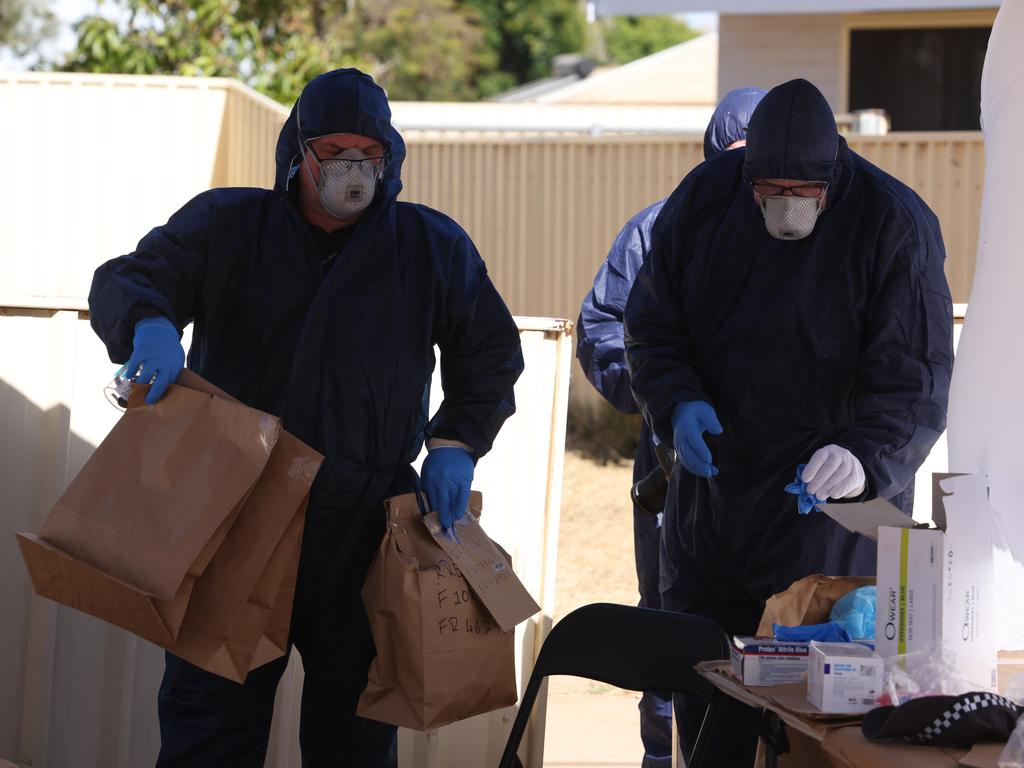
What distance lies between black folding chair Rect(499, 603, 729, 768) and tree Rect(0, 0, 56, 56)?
33939mm

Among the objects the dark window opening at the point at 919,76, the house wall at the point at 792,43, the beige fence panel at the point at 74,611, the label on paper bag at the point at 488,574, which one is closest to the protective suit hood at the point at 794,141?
the label on paper bag at the point at 488,574

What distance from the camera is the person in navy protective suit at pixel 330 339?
289 cm

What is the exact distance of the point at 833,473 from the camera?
276 cm

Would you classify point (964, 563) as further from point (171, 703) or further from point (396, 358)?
point (171, 703)

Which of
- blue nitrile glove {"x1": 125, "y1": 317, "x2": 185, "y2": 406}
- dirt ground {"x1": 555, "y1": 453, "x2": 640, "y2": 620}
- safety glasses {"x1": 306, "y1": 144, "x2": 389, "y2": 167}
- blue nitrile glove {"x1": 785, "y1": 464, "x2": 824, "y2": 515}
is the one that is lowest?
dirt ground {"x1": 555, "y1": 453, "x2": 640, "y2": 620}

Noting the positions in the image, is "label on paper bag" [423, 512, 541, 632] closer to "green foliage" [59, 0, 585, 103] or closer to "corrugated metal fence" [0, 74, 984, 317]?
"corrugated metal fence" [0, 74, 984, 317]

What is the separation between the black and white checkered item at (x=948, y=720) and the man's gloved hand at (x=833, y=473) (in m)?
0.74

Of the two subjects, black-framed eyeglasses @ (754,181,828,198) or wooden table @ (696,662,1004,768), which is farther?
black-framed eyeglasses @ (754,181,828,198)

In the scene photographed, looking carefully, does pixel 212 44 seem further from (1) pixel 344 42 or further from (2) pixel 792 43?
(1) pixel 344 42

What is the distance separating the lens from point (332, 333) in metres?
2.89

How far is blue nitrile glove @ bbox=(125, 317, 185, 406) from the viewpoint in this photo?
275 cm

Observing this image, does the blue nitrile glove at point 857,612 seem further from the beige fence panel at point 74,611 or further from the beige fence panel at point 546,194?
the beige fence panel at point 546,194

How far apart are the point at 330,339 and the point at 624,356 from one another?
1.31 metres

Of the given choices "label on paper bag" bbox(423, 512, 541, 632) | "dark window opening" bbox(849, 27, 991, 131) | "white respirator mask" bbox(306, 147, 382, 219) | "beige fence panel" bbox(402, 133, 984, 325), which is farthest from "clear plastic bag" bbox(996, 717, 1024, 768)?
"dark window opening" bbox(849, 27, 991, 131)
